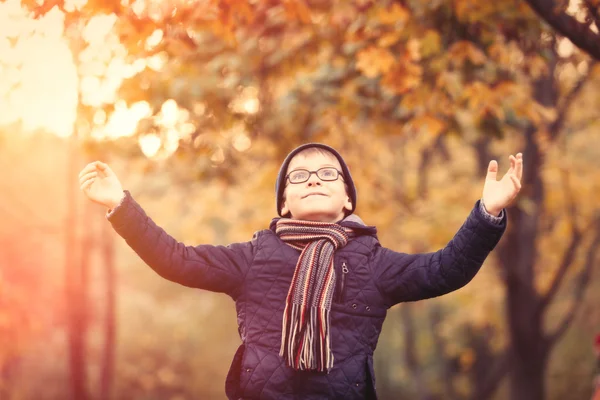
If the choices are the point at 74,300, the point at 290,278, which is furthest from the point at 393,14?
the point at 74,300

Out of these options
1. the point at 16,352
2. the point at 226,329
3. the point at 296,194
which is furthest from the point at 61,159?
the point at 296,194

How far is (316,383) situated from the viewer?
3006 millimetres

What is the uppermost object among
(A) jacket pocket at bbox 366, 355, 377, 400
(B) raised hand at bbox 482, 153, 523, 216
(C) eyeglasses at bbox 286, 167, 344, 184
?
(C) eyeglasses at bbox 286, 167, 344, 184

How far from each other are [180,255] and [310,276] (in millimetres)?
558

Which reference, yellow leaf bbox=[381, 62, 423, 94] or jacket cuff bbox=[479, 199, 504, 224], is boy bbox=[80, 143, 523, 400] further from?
yellow leaf bbox=[381, 62, 423, 94]

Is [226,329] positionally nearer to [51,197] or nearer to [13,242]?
[51,197]

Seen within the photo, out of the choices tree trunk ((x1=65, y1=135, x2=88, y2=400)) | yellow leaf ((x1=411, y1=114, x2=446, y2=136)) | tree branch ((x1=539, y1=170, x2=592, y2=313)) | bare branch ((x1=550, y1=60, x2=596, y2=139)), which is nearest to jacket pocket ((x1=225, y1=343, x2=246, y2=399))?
yellow leaf ((x1=411, y1=114, x2=446, y2=136))

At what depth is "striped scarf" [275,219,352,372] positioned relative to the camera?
2.95 m

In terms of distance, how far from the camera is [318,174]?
3424 millimetres

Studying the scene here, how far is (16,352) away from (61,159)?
7.77m

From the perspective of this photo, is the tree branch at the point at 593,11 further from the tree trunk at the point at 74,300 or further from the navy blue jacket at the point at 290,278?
the tree trunk at the point at 74,300

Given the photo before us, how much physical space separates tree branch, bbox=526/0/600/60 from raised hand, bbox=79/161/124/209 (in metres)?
2.44

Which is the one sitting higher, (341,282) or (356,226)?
(356,226)

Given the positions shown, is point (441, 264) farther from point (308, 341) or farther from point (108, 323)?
point (108, 323)
